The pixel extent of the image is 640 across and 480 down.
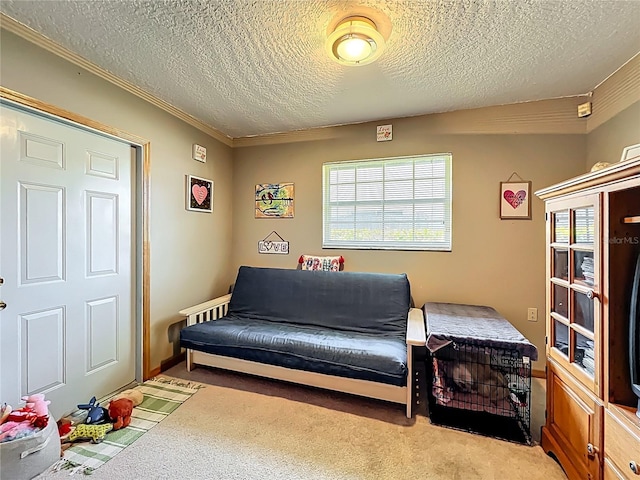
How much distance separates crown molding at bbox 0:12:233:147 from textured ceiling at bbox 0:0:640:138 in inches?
2.2

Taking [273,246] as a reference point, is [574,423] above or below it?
below

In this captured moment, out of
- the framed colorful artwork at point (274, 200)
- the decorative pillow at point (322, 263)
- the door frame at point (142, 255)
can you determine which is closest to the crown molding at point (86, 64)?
the door frame at point (142, 255)

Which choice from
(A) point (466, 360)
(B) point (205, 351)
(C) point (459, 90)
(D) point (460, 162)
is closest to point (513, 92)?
(C) point (459, 90)

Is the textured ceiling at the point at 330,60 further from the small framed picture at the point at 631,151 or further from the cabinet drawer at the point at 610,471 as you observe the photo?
the cabinet drawer at the point at 610,471

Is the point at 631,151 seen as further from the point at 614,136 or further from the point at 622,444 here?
the point at 622,444

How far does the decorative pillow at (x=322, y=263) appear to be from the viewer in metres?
3.15

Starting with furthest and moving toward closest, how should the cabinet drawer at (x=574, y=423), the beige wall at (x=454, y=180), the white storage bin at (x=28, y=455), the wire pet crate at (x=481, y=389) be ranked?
the beige wall at (x=454, y=180)
the wire pet crate at (x=481, y=389)
the white storage bin at (x=28, y=455)
the cabinet drawer at (x=574, y=423)

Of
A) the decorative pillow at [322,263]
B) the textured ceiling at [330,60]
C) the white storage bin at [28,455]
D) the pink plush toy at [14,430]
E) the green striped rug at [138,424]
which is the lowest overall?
the green striped rug at [138,424]

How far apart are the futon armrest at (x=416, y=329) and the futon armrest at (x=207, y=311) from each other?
1.89 metres

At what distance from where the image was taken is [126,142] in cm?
239

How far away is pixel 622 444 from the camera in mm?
1136

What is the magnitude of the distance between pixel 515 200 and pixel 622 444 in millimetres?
2011

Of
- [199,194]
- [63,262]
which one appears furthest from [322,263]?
[63,262]

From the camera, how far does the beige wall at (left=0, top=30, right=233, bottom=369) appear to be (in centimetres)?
180
